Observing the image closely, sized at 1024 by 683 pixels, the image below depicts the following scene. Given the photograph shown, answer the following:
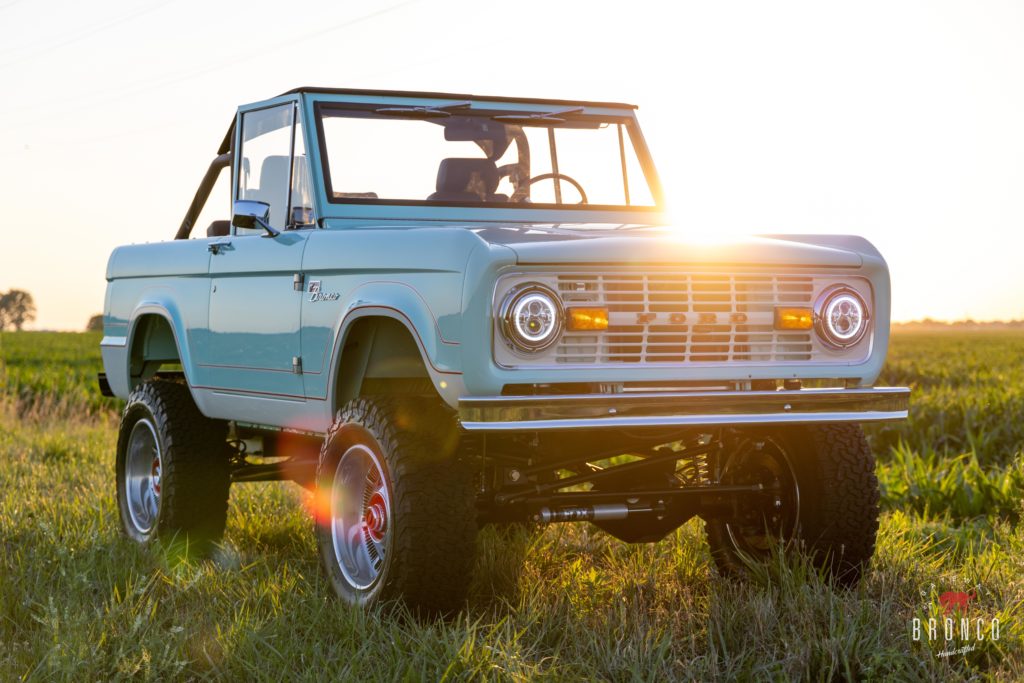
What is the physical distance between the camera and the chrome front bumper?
441 centimetres

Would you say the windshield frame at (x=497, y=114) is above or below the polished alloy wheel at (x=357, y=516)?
above

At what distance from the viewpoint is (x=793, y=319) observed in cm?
504

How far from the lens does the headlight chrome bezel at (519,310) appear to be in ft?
14.8

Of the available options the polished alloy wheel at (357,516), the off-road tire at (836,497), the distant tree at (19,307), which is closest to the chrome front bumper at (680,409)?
the off-road tire at (836,497)

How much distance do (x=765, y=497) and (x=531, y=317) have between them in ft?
6.05

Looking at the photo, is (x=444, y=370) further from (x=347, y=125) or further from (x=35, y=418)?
(x=35, y=418)

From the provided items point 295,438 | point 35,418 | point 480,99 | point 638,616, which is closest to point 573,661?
point 638,616

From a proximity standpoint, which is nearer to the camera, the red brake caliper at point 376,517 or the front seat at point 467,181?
the red brake caliper at point 376,517

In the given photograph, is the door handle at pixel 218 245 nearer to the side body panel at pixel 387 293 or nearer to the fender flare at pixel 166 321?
the fender flare at pixel 166 321

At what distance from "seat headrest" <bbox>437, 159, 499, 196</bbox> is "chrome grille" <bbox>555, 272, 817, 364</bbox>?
164cm

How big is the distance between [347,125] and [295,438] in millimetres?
1584

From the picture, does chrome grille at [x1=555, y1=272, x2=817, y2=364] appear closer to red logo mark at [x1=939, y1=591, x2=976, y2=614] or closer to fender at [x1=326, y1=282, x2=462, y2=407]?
fender at [x1=326, y1=282, x2=462, y2=407]

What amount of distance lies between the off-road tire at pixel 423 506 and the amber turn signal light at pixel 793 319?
51.2 inches

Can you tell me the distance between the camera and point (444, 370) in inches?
181
